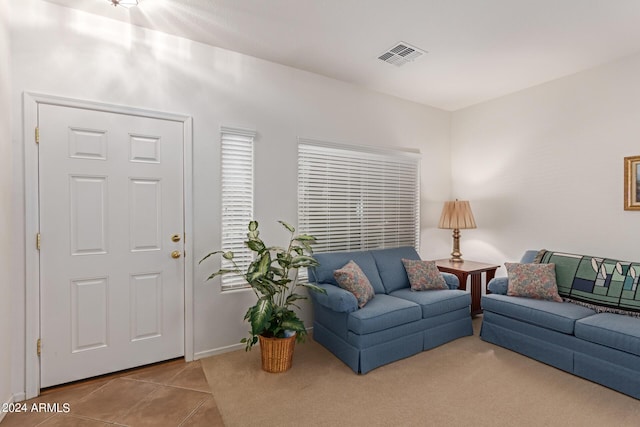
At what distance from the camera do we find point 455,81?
3627mm

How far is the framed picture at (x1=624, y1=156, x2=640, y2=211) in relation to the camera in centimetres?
297

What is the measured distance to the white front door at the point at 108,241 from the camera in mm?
2316

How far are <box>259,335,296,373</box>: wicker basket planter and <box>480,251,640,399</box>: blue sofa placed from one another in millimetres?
2017

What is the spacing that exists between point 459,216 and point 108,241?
383 centimetres

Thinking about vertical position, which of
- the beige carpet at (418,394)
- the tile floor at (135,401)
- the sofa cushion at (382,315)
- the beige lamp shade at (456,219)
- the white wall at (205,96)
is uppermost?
the white wall at (205,96)

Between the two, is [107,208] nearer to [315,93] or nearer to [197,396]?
[197,396]

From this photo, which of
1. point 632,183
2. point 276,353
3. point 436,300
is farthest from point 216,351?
point 632,183

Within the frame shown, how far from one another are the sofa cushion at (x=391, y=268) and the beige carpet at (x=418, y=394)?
768 mm

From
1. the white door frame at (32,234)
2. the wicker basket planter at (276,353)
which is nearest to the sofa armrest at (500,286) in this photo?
the wicker basket planter at (276,353)

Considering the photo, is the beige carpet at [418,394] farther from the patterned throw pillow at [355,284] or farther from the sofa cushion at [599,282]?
the sofa cushion at [599,282]

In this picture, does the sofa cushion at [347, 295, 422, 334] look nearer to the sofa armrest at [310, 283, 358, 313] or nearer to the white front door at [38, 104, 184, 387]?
the sofa armrest at [310, 283, 358, 313]

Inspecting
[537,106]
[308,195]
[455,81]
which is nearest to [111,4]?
[308,195]

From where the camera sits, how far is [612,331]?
7.70 feet

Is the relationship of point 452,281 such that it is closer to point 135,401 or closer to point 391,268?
point 391,268
